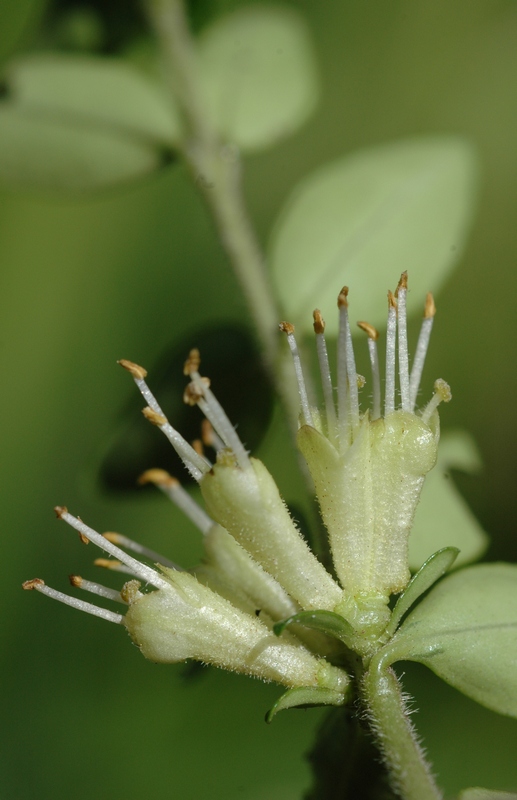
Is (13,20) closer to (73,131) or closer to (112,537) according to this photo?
(73,131)

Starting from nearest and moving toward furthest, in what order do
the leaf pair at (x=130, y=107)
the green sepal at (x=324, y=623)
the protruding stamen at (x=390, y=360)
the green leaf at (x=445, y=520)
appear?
the green sepal at (x=324, y=623)
the protruding stamen at (x=390, y=360)
the green leaf at (x=445, y=520)
the leaf pair at (x=130, y=107)

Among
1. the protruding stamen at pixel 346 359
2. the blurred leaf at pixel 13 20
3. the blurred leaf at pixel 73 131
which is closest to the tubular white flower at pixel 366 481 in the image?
the protruding stamen at pixel 346 359

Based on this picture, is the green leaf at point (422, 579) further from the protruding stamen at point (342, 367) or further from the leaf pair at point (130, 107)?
the leaf pair at point (130, 107)

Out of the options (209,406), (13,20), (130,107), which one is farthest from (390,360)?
(13,20)

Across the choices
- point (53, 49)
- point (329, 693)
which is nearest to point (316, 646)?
point (329, 693)

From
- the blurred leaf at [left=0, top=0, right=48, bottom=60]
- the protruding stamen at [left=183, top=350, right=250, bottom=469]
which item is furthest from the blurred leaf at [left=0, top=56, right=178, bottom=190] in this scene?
the protruding stamen at [left=183, top=350, right=250, bottom=469]

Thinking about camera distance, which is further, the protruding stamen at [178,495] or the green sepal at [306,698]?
the protruding stamen at [178,495]
